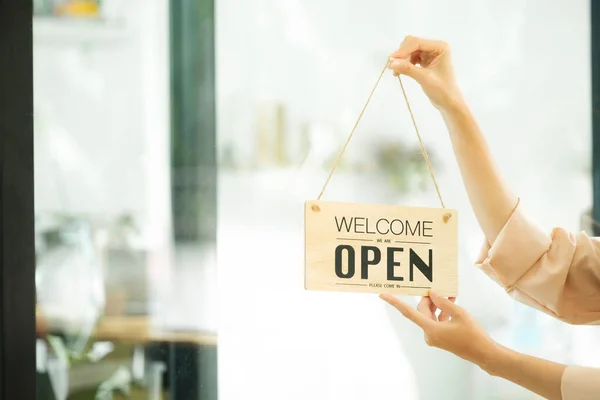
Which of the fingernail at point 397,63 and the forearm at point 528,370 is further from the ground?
the fingernail at point 397,63

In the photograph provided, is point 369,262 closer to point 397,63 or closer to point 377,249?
point 377,249

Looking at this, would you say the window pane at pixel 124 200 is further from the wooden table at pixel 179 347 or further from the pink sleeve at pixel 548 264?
the pink sleeve at pixel 548 264

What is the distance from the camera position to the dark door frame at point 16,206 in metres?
1.68

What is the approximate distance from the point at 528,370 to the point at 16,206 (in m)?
1.19

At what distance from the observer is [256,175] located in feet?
5.90

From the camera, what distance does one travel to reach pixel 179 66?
180 centimetres

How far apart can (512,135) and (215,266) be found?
0.80 meters

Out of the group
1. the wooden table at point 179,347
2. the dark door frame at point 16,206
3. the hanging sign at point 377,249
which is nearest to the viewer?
the hanging sign at point 377,249

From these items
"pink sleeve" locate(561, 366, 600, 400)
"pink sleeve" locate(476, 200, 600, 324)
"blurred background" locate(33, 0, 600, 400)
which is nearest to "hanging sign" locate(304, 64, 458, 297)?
"pink sleeve" locate(476, 200, 600, 324)

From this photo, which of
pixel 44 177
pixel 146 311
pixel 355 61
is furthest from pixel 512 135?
pixel 44 177

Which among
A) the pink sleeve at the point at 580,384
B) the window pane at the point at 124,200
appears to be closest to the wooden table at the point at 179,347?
the window pane at the point at 124,200

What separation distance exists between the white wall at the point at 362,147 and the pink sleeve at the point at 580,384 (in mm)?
761

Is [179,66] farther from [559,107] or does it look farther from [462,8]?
[559,107]

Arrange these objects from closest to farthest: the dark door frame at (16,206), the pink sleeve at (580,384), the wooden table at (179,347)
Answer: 1. the pink sleeve at (580,384)
2. the dark door frame at (16,206)
3. the wooden table at (179,347)
